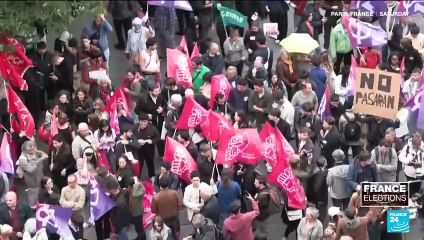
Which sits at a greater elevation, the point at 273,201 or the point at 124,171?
the point at 124,171

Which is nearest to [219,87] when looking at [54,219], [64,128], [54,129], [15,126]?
[64,128]

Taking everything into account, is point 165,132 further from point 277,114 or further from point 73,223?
point 73,223

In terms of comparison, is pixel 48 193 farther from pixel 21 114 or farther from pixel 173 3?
pixel 173 3

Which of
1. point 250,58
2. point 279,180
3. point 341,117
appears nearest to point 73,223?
point 279,180

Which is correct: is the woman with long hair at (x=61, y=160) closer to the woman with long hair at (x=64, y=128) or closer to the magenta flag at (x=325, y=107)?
the woman with long hair at (x=64, y=128)

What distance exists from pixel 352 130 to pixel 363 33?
3036 millimetres

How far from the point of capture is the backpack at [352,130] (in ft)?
60.3

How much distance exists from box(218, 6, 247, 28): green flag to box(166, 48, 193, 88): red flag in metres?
2.02

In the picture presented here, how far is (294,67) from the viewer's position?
20625 mm

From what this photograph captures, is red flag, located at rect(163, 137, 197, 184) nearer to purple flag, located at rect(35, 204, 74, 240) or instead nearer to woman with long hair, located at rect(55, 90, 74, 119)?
purple flag, located at rect(35, 204, 74, 240)

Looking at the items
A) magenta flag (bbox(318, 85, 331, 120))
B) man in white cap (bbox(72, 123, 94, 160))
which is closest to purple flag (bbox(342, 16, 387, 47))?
magenta flag (bbox(318, 85, 331, 120))

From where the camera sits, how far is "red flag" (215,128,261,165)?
17234 mm

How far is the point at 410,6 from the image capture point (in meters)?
21.8

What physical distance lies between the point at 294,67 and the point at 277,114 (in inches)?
98.1
